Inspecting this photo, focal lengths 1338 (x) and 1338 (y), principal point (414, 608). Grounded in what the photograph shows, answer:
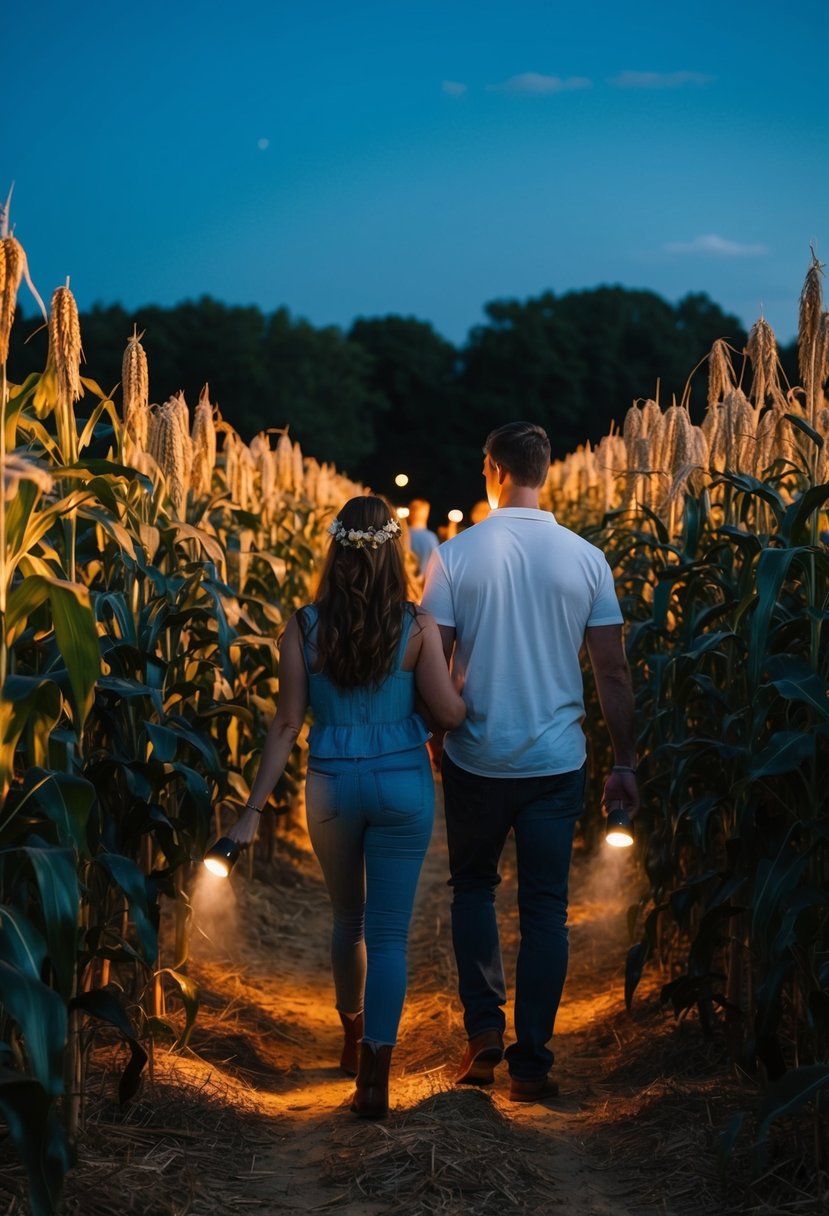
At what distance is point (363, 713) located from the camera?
13.4 ft

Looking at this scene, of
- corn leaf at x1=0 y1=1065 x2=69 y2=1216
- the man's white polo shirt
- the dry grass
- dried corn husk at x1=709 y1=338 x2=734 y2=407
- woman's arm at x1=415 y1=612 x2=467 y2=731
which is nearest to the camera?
corn leaf at x1=0 y1=1065 x2=69 y2=1216

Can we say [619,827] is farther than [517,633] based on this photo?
No

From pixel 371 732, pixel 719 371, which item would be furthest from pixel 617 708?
pixel 719 371

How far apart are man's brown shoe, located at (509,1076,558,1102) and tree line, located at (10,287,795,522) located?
43.8 metres

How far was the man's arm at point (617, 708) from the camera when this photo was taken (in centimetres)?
435

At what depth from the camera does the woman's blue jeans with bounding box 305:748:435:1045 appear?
4008 millimetres

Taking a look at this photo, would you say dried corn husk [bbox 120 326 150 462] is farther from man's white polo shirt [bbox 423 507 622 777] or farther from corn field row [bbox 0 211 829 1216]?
man's white polo shirt [bbox 423 507 622 777]

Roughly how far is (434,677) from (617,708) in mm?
663

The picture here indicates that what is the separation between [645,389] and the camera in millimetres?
66500

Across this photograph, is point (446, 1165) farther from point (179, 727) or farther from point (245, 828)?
point (179, 727)

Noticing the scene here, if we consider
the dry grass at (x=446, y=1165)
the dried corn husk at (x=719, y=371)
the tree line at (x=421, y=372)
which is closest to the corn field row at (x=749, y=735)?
the dried corn husk at (x=719, y=371)

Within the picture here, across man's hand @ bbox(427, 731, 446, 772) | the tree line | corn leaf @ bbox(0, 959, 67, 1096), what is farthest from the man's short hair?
Answer: the tree line

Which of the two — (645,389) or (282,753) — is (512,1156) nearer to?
(282,753)

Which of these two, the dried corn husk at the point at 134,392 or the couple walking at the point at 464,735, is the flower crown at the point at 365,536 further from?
the dried corn husk at the point at 134,392
